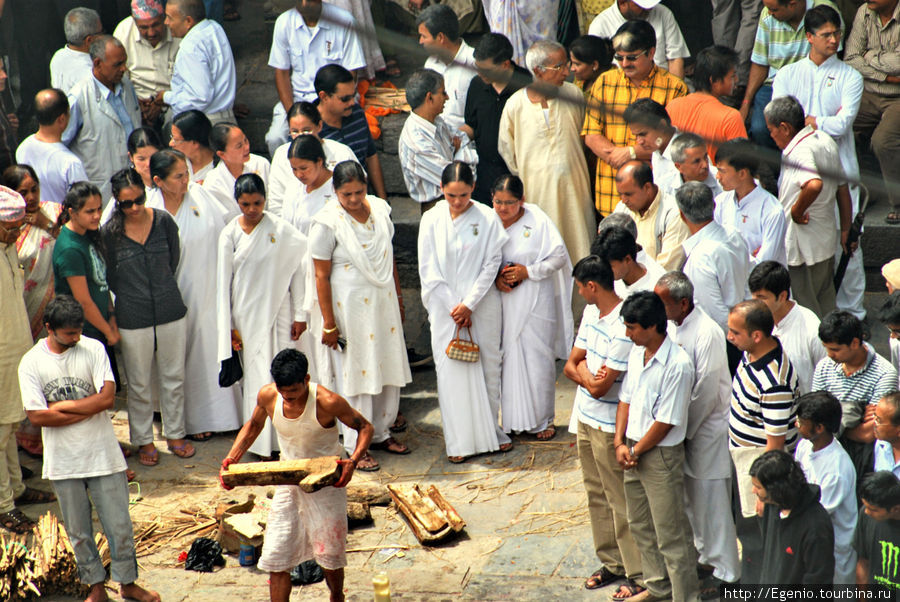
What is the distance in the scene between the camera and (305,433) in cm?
561

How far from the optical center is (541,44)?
7.60 metres

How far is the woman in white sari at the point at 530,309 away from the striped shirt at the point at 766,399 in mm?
2241

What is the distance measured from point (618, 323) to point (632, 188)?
1230mm

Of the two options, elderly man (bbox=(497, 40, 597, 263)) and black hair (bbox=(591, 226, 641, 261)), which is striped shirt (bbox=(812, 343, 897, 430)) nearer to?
black hair (bbox=(591, 226, 641, 261))

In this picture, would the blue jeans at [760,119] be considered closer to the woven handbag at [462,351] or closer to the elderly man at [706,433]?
the woven handbag at [462,351]

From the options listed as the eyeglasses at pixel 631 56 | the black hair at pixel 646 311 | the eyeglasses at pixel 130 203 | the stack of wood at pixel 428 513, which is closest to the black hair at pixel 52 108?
the eyeglasses at pixel 130 203

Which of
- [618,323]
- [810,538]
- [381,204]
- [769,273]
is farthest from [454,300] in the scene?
[810,538]

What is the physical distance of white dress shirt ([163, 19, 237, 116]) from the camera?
28.8ft

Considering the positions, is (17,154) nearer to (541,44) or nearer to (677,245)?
(541,44)

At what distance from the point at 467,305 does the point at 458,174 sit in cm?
84

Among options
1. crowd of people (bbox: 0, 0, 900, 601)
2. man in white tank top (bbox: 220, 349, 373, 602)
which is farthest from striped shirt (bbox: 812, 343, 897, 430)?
man in white tank top (bbox: 220, 349, 373, 602)

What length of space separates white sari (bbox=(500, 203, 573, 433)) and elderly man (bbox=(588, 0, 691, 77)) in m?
2.04

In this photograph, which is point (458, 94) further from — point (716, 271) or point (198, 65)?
point (716, 271)

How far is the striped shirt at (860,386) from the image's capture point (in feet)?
16.7
